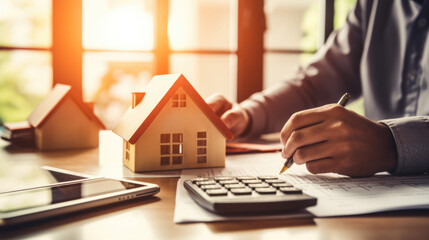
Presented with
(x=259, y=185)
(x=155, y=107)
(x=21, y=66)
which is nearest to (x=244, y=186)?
(x=259, y=185)

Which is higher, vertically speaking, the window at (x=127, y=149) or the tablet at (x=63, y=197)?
the window at (x=127, y=149)

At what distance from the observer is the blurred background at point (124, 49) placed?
1.95 metres

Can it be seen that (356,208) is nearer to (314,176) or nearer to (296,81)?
(314,176)

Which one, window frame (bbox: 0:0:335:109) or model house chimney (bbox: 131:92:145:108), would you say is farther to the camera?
window frame (bbox: 0:0:335:109)

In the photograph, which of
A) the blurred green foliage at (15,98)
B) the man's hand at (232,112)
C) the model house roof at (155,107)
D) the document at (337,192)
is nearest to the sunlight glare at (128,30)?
the blurred green foliage at (15,98)

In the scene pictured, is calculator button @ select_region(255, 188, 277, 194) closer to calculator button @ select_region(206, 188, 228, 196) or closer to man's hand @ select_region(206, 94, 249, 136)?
calculator button @ select_region(206, 188, 228, 196)

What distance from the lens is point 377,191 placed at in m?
0.59

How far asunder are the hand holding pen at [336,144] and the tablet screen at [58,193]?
0.94ft

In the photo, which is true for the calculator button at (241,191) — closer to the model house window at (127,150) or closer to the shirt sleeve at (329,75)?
the model house window at (127,150)

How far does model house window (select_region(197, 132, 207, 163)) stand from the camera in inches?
31.7

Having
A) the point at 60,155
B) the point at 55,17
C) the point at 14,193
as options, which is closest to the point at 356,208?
the point at 14,193

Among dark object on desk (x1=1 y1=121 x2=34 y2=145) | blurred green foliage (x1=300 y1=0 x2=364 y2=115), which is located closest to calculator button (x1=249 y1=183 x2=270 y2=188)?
dark object on desk (x1=1 y1=121 x2=34 y2=145)

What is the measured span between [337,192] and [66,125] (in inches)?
29.0

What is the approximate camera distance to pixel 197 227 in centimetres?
45
